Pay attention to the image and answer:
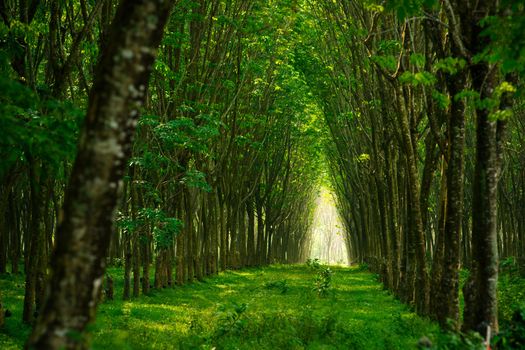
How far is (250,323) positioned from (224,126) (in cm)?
802

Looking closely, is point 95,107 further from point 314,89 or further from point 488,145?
point 314,89

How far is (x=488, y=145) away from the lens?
896 centimetres

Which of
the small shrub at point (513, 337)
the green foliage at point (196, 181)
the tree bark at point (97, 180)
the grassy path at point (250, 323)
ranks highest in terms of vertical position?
the green foliage at point (196, 181)

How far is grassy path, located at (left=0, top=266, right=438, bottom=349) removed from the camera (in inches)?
428

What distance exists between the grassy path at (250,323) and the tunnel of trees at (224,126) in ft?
3.10

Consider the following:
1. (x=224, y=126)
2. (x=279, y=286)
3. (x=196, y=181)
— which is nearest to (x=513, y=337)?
(x=196, y=181)

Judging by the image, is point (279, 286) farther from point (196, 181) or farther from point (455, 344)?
point (455, 344)

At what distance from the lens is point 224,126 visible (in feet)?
62.8

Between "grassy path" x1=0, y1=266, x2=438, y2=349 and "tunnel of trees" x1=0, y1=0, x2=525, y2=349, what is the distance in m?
0.94

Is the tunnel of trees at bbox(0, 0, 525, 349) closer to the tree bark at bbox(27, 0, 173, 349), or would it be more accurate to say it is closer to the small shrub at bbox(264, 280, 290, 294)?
the tree bark at bbox(27, 0, 173, 349)

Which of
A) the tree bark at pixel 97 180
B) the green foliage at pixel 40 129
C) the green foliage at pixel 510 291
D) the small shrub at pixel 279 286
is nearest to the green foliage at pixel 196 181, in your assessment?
the small shrub at pixel 279 286

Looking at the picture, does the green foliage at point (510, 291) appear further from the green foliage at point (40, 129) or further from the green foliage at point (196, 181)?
the green foliage at point (196, 181)

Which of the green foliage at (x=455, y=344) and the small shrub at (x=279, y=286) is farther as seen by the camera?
the small shrub at (x=279, y=286)

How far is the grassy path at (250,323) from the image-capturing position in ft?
35.7
